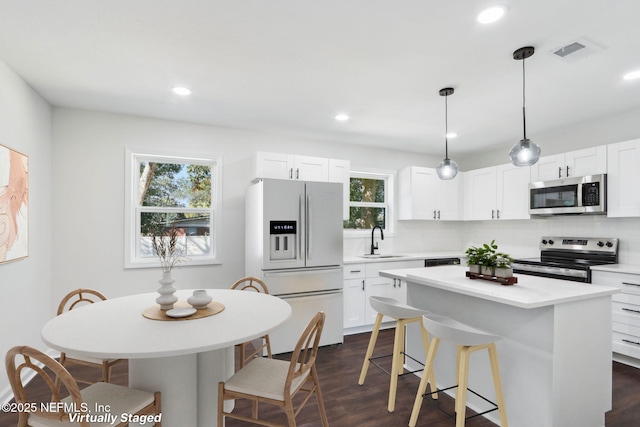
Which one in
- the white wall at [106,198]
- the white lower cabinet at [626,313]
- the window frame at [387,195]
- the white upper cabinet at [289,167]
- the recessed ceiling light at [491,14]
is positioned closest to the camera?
the recessed ceiling light at [491,14]

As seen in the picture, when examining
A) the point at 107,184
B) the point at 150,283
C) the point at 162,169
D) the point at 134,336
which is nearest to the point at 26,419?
the point at 134,336

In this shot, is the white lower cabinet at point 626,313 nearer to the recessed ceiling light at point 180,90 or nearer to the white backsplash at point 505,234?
the white backsplash at point 505,234

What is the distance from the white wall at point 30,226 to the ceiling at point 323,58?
185 millimetres

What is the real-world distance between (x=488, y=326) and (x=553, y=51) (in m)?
1.91

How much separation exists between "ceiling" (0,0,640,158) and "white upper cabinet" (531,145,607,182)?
1.32 ft

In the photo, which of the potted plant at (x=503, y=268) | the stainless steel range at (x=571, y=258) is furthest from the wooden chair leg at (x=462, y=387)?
the stainless steel range at (x=571, y=258)

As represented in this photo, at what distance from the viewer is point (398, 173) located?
530 cm

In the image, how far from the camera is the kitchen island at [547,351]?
195 cm

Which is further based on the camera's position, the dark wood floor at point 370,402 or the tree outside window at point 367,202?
the tree outside window at point 367,202

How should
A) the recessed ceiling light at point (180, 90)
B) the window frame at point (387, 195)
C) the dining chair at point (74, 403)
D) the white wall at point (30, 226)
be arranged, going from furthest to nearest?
the window frame at point (387, 195), the recessed ceiling light at point (180, 90), the white wall at point (30, 226), the dining chair at point (74, 403)

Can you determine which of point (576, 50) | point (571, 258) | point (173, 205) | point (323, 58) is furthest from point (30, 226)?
point (571, 258)

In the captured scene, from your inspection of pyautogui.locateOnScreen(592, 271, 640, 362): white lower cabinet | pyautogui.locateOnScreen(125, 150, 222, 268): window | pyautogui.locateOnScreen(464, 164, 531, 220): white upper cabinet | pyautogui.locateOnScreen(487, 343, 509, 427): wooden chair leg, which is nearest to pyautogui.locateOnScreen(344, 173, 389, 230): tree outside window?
pyautogui.locateOnScreen(464, 164, 531, 220): white upper cabinet

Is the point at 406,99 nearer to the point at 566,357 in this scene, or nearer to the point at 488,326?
the point at 488,326

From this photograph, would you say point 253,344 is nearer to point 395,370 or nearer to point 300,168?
point 395,370
